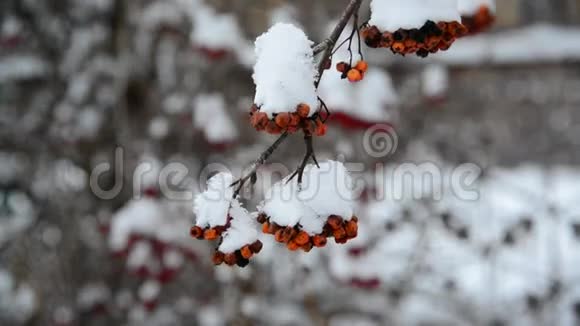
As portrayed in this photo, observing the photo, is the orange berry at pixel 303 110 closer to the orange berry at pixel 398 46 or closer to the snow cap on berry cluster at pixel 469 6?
the orange berry at pixel 398 46

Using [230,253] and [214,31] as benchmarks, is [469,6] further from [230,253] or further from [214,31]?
[214,31]

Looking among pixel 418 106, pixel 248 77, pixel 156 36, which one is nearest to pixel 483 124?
pixel 418 106

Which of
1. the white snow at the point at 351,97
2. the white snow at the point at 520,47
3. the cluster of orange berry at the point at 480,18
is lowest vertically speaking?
Answer: the cluster of orange berry at the point at 480,18

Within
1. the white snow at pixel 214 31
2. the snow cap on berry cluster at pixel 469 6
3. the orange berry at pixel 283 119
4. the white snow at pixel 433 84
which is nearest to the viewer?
the orange berry at pixel 283 119

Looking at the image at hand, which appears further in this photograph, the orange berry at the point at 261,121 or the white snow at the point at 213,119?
the white snow at the point at 213,119

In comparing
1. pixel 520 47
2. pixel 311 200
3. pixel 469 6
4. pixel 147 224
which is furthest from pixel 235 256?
pixel 520 47

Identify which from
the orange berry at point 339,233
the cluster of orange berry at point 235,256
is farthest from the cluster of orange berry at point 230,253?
the orange berry at point 339,233

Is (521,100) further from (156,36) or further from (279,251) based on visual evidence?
(156,36)
